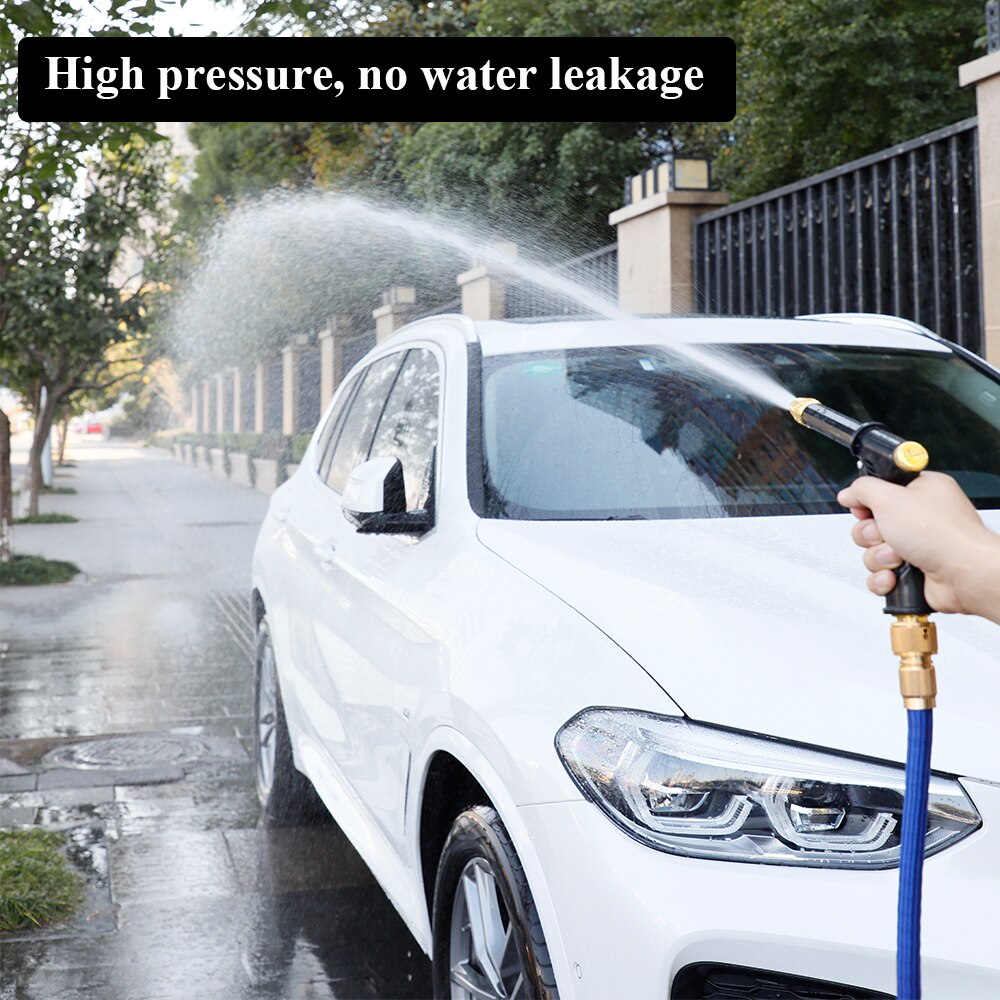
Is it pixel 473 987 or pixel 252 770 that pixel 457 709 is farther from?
pixel 252 770

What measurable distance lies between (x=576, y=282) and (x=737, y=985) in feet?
34.5

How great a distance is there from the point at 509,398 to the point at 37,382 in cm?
1961

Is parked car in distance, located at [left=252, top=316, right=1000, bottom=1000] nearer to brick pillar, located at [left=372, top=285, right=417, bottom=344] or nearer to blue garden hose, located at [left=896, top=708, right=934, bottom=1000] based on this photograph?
blue garden hose, located at [left=896, top=708, right=934, bottom=1000]

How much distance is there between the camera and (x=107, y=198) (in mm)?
16469

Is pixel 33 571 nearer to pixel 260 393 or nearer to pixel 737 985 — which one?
pixel 737 985

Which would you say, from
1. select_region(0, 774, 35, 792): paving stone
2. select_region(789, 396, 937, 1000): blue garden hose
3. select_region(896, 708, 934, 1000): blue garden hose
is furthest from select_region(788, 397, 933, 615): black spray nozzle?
select_region(0, 774, 35, 792): paving stone

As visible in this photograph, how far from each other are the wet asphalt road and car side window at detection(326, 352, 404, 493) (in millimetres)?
1378

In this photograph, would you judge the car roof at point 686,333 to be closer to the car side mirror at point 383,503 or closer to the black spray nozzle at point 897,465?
the car side mirror at point 383,503

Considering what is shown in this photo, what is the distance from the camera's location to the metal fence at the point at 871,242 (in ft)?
22.9

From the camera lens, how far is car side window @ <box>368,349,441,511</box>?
3.72m

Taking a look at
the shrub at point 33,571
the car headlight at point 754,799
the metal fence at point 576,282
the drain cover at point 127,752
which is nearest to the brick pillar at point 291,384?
the shrub at point 33,571

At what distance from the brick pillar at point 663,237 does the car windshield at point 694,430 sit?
5734 mm

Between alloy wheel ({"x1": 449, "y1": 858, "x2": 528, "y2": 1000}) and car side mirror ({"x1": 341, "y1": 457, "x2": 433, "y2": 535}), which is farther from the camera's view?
car side mirror ({"x1": 341, "y1": 457, "x2": 433, "y2": 535})

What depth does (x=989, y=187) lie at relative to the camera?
6.51 metres
